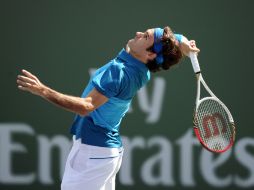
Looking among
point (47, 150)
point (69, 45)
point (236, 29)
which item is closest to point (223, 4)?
point (236, 29)

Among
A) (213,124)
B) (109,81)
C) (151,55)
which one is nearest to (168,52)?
(151,55)

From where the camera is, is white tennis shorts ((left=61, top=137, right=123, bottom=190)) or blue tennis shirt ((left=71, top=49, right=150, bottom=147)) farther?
white tennis shorts ((left=61, top=137, right=123, bottom=190))

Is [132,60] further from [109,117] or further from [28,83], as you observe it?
[28,83]

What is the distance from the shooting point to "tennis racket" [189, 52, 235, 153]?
163 inches

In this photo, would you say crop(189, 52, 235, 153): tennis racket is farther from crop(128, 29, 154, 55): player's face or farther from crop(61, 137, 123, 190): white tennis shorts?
crop(61, 137, 123, 190): white tennis shorts

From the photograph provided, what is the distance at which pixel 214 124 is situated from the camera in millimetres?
4250

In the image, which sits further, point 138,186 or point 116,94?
point 138,186

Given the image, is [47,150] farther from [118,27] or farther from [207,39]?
[207,39]

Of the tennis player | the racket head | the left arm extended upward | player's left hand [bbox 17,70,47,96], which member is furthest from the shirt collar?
player's left hand [bbox 17,70,47,96]

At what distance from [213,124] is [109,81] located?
0.85 meters

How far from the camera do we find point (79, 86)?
5.55 metres

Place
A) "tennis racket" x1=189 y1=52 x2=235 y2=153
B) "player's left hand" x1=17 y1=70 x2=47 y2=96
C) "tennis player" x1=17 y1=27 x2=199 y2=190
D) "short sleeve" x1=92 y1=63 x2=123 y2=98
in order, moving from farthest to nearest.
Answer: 1. "tennis racket" x1=189 y1=52 x2=235 y2=153
2. "tennis player" x1=17 y1=27 x2=199 y2=190
3. "short sleeve" x1=92 y1=63 x2=123 y2=98
4. "player's left hand" x1=17 y1=70 x2=47 y2=96

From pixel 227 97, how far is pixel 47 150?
55.9 inches

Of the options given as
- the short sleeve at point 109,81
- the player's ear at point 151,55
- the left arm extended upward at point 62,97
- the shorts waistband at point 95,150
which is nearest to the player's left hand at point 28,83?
the left arm extended upward at point 62,97
